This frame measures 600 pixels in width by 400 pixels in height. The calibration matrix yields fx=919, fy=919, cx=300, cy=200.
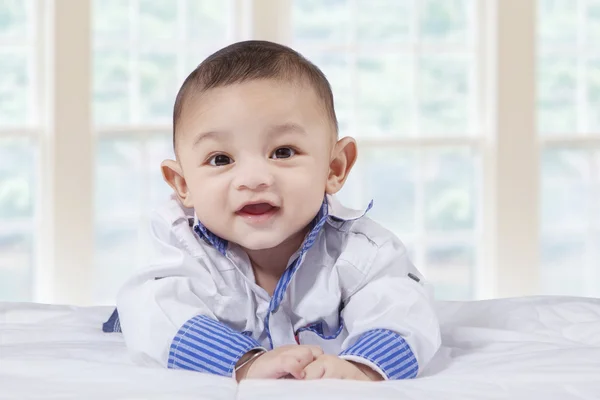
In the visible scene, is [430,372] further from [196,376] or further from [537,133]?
[537,133]

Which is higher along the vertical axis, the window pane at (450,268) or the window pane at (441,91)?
the window pane at (441,91)

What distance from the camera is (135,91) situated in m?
4.09

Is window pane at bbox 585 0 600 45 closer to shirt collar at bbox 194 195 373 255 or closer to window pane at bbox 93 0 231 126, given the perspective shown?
window pane at bbox 93 0 231 126

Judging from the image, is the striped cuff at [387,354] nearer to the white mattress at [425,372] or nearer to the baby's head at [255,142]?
the white mattress at [425,372]

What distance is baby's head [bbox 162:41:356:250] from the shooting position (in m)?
1.49

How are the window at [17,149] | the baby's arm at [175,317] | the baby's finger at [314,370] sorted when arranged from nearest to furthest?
1. the baby's finger at [314,370]
2. the baby's arm at [175,317]
3. the window at [17,149]

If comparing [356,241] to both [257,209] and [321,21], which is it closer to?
[257,209]

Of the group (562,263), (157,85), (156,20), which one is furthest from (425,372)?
(562,263)

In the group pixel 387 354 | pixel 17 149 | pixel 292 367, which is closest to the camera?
pixel 292 367

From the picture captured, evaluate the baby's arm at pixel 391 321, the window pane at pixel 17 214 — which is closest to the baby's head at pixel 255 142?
the baby's arm at pixel 391 321

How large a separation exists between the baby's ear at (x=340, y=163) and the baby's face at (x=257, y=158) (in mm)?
77

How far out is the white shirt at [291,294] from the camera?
1442 mm

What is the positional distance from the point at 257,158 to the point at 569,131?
316 cm

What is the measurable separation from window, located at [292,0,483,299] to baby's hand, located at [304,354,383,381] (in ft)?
9.08
